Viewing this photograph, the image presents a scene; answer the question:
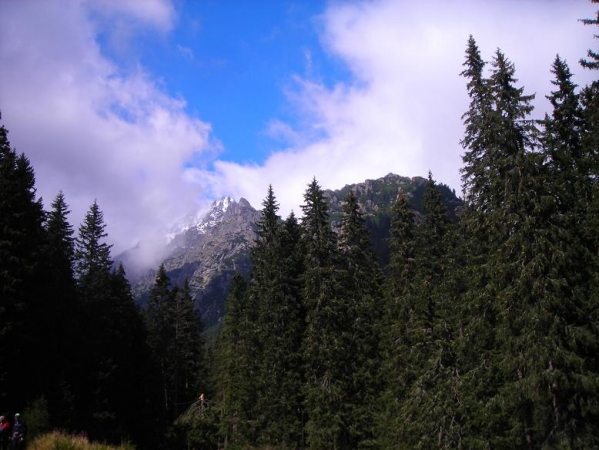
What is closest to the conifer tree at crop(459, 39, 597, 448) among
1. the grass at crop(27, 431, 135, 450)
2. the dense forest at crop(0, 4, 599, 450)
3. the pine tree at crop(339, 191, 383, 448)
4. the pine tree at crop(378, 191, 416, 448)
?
the dense forest at crop(0, 4, 599, 450)

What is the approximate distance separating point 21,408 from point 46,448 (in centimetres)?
1381

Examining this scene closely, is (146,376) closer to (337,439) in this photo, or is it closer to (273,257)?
(273,257)

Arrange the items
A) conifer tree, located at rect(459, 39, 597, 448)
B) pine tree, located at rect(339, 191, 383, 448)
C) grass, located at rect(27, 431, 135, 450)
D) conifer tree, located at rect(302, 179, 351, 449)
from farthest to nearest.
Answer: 1. pine tree, located at rect(339, 191, 383, 448)
2. conifer tree, located at rect(302, 179, 351, 449)
3. conifer tree, located at rect(459, 39, 597, 448)
4. grass, located at rect(27, 431, 135, 450)

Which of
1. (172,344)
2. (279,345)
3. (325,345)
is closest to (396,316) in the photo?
(325,345)

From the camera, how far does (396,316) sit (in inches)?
1135

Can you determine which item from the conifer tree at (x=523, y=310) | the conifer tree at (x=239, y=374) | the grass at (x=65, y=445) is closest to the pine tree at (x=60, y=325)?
the conifer tree at (x=239, y=374)

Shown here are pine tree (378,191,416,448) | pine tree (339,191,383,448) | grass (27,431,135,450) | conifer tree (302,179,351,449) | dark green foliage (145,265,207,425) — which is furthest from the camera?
dark green foliage (145,265,207,425)

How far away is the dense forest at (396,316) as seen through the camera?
57.9 ft

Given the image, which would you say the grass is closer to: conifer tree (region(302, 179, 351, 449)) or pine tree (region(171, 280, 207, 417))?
conifer tree (region(302, 179, 351, 449))

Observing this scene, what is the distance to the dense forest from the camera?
17641mm

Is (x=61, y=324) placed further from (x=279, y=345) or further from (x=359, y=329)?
(x=359, y=329)

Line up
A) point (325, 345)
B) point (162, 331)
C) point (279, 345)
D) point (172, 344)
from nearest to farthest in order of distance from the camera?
point (325, 345)
point (279, 345)
point (162, 331)
point (172, 344)

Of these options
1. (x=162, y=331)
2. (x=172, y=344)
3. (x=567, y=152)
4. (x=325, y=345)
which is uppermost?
(x=567, y=152)

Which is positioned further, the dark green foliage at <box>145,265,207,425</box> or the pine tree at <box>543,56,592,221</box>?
the dark green foliage at <box>145,265,207,425</box>
